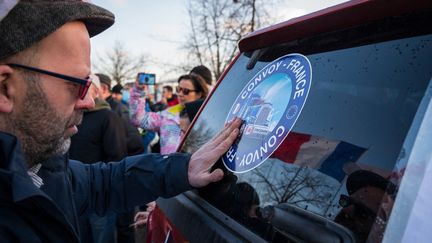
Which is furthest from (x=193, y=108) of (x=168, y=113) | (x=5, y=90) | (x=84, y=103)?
(x=5, y=90)

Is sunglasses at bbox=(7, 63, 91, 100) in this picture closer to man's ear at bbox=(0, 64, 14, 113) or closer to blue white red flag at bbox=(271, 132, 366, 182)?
man's ear at bbox=(0, 64, 14, 113)

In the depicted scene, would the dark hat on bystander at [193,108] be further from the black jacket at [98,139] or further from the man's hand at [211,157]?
the man's hand at [211,157]

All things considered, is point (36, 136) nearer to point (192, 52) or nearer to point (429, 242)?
point (429, 242)

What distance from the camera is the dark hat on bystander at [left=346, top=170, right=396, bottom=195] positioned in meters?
0.96

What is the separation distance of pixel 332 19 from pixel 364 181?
0.53 metres

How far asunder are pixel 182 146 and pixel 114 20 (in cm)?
81

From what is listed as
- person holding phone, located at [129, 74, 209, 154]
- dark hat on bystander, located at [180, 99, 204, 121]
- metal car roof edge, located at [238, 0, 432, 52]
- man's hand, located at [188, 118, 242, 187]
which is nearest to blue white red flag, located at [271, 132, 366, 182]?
man's hand, located at [188, 118, 242, 187]

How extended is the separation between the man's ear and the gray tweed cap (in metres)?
0.04

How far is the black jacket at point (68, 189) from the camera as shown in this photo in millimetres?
1008

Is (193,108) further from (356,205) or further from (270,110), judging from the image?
(356,205)

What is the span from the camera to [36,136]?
4.20ft

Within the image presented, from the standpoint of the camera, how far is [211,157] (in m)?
1.59

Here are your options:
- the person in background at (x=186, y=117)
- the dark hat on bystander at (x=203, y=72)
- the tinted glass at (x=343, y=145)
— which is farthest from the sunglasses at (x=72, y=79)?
the dark hat on bystander at (x=203, y=72)

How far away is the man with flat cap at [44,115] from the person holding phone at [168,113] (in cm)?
231
